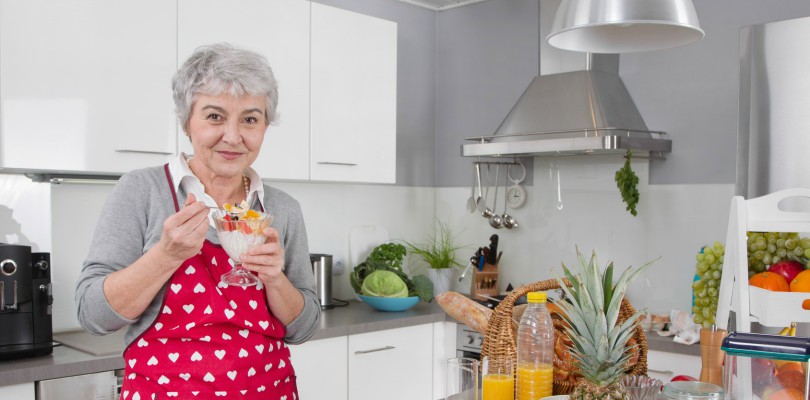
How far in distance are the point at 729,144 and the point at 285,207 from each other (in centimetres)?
216

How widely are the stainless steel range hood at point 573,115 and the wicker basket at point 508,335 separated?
5.14 feet

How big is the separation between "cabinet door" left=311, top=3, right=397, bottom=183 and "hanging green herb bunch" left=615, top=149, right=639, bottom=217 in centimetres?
107

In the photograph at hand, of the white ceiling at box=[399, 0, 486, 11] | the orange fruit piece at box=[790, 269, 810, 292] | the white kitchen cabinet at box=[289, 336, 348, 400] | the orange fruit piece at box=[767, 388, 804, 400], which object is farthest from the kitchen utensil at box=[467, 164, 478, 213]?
the orange fruit piece at box=[767, 388, 804, 400]

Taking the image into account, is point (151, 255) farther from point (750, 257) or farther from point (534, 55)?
point (534, 55)

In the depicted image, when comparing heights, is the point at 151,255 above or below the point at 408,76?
below

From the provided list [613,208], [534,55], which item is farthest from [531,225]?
[534,55]

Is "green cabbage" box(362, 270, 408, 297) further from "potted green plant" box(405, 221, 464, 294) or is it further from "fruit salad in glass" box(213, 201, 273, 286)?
"fruit salad in glass" box(213, 201, 273, 286)

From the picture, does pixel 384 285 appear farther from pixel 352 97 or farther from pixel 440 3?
pixel 440 3

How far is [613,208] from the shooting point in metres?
3.74

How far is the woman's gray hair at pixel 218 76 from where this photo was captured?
5.84ft

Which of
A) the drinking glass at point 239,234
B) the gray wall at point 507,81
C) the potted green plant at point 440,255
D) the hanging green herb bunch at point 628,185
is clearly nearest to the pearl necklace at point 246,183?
the drinking glass at point 239,234

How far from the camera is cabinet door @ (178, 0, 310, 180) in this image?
3.02 m

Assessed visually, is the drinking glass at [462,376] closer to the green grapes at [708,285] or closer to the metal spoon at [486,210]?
the green grapes at [708,285]

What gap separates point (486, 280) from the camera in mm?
4066
